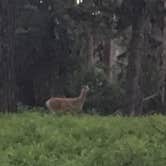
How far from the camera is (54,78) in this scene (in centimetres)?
1909

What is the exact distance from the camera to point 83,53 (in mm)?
20891

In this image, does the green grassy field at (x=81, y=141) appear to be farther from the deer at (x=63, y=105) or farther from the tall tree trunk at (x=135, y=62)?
the tall tree trunk at (x=135, y=62)

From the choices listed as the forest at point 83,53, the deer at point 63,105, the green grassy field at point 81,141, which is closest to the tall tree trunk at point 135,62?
the forest at point 83,53

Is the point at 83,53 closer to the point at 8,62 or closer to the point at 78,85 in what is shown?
the point at 78,85

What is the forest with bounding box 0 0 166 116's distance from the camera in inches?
596

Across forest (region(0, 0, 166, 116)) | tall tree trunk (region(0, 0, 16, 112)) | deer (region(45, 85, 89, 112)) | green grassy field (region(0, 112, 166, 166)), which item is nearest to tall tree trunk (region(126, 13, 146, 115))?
forest (region(0, 0, 166, 116))

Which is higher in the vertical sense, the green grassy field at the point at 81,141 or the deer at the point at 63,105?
the green grassy field at the point at 81,141

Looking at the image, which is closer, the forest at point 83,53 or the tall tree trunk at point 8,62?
the tall tree trunk at point 8,62

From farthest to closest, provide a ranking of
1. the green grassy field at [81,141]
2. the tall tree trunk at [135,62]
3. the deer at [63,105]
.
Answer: the tall tree trunk at [135,62]
the deer at [63,105]
the green grassy field at [81,141]

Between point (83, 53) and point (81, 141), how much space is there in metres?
11.0

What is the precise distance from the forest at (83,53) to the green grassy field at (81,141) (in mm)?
3141

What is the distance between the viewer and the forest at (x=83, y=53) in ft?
49.6

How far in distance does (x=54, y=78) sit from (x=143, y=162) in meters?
10.9

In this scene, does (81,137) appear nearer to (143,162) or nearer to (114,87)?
(143,162)
